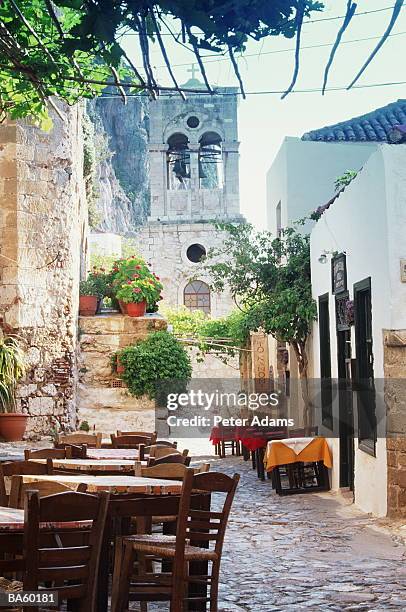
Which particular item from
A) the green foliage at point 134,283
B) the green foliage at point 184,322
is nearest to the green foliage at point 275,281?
the green foliage at point 134,283

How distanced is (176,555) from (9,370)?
9055 millimetres

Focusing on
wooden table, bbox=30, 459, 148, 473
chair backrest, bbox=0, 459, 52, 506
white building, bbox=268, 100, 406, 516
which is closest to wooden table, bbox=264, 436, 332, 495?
white building, bbox=268, 100, 406, 516

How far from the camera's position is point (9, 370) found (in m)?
13.9

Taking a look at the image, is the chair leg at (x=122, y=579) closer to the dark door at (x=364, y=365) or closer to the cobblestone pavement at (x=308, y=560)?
the cobblestone pavement at (x=308, y=560)

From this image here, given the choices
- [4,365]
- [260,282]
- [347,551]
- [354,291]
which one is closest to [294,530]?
[347,551]

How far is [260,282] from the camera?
Result: 17.4 meters

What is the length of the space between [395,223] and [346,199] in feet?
7.09

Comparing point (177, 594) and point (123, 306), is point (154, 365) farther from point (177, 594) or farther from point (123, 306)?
point (177, 594)

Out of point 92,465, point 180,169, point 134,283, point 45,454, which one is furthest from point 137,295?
point 180,169

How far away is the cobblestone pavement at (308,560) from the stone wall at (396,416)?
1.21 feet

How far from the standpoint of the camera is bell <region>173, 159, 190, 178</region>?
1265 inches

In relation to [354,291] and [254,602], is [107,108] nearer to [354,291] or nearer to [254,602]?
[354,291]

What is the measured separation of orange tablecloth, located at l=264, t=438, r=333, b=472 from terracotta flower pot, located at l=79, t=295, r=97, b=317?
554cm

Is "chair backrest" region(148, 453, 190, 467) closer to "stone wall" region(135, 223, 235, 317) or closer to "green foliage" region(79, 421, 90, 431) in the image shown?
"green foliage" region(79, 421, 90, 431)
